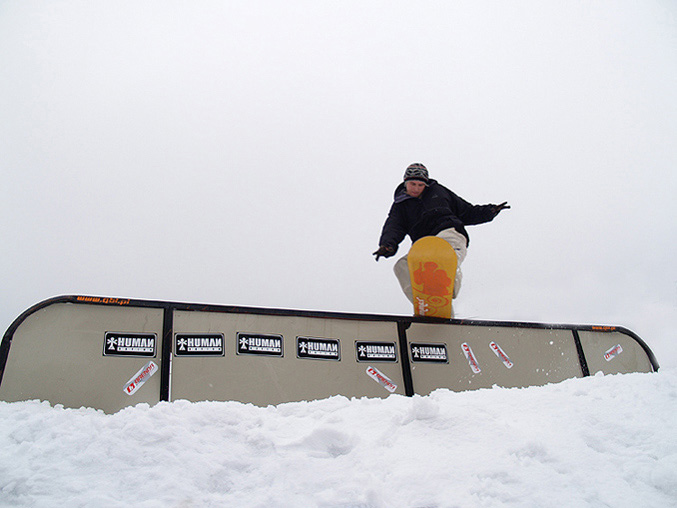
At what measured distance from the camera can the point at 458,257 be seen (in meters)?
4.62

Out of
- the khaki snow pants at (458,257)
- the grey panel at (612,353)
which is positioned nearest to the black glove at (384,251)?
the khaki snow pants at (458,257)

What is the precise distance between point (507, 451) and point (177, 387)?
7.19 ft

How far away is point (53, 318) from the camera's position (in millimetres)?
A: 3145

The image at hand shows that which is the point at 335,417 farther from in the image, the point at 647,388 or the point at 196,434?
the point at 647,388

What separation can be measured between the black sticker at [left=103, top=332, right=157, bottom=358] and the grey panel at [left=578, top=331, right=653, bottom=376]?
12.2 ft

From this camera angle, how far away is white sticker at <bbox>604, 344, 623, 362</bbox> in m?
4.64

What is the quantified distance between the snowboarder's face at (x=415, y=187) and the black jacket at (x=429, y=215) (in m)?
0.05

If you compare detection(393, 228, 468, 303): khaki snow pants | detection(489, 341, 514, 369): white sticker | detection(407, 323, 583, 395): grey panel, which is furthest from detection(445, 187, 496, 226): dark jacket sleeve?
detection(489, 341, 514, 369): white sticker

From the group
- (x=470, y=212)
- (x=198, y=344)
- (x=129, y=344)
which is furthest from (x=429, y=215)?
(x=129, y=344)

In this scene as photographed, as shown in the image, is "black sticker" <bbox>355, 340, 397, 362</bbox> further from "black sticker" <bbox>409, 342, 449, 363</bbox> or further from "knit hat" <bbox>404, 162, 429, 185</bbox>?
"knit hat" <bbox>404, 162, 429, 185</bbox>

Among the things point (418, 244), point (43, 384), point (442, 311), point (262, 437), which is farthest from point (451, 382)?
point (43, 384)

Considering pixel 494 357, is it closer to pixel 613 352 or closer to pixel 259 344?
pixel 613 352

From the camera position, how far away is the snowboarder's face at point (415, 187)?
4867mm

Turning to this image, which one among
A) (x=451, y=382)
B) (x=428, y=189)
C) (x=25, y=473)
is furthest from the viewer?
(x=428, y=189)
